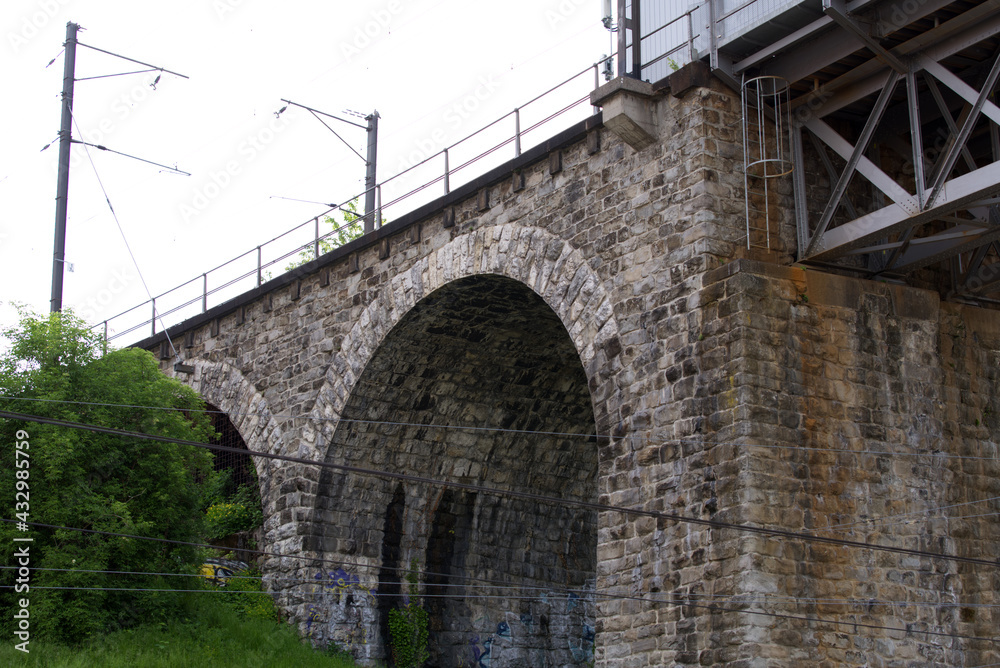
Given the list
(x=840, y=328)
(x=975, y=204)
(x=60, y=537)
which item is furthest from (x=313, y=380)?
(x=975, y=204)

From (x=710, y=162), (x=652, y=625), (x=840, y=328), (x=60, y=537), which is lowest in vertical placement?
(x=652, y=625)

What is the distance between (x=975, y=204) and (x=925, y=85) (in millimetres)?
2317

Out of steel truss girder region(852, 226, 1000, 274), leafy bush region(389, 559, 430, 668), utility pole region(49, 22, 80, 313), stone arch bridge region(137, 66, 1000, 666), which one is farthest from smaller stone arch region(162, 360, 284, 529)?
steel truss girder region(852, 226, 1000, 274)

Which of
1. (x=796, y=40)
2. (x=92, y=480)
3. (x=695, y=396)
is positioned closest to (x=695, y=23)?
(x=796, y=40)

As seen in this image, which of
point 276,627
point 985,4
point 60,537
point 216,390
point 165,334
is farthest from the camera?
point 165,334

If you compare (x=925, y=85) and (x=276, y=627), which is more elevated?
(x=925, y=85)

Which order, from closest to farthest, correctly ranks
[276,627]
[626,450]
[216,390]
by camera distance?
1. [626,450]
2. [276,627]
3. [216,390]

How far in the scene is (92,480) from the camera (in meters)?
17.3

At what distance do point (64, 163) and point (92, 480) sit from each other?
9392 millimetres

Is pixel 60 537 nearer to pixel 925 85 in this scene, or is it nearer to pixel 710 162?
pixel 710 162

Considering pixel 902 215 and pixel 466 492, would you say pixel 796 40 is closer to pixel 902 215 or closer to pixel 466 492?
pixel 902 215

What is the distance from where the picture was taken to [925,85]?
13477 millimetres

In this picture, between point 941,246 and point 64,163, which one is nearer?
point 941,246

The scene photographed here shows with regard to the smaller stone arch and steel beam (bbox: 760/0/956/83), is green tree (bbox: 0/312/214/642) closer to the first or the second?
the smaller stone arch
